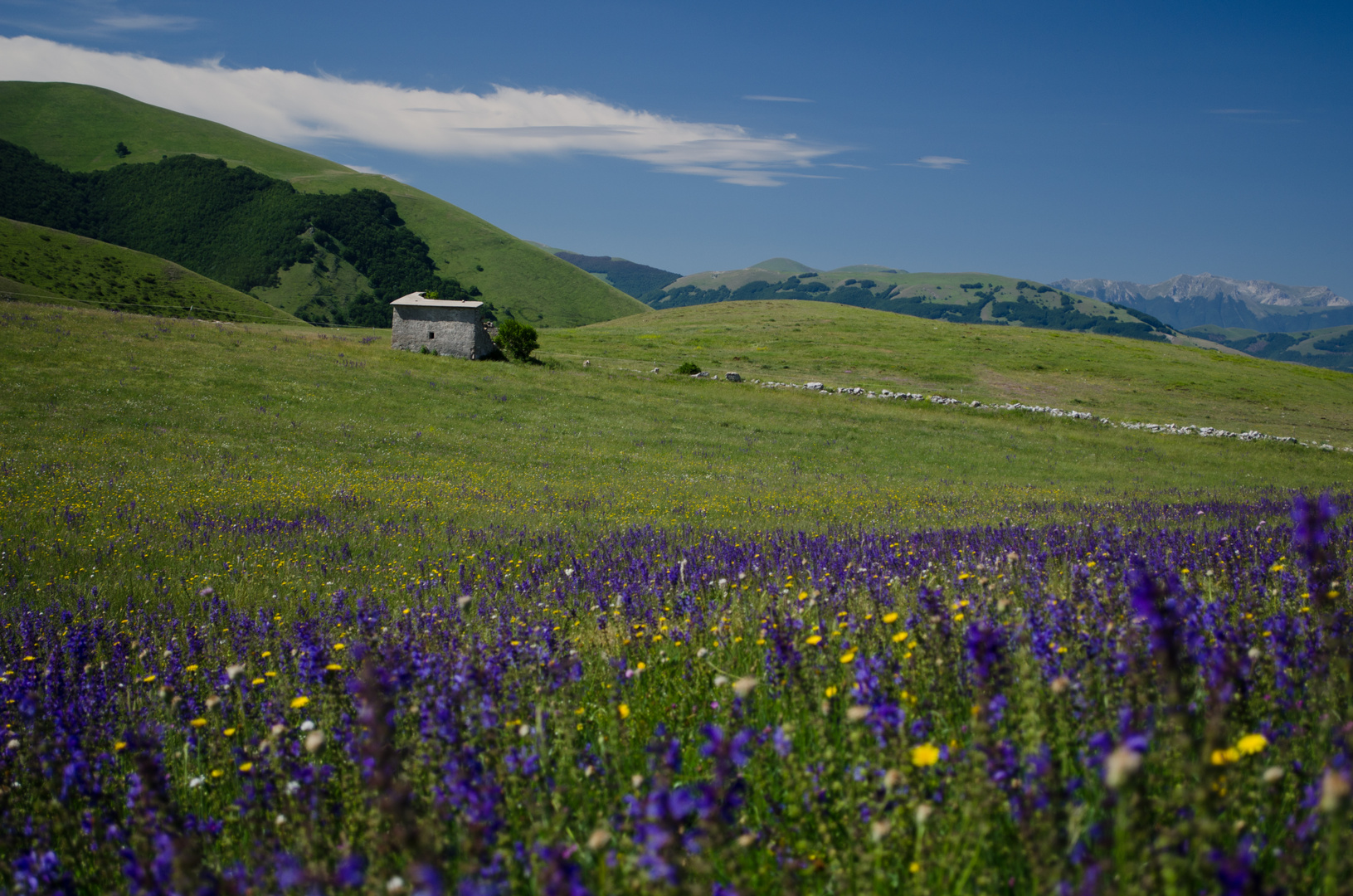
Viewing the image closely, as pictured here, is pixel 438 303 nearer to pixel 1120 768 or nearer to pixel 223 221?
pixel 1120 768

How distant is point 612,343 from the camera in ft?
226

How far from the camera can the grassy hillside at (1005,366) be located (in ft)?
157

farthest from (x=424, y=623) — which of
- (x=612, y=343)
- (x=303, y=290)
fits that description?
(x=303, y=290)

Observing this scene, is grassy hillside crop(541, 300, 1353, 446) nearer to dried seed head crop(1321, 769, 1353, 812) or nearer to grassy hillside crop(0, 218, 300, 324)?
dried seed head crop(1321, 769, 1353, 812)

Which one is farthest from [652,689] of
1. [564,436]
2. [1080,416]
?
[1080,416]

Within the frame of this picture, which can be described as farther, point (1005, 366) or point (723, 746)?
point (1005, 366)

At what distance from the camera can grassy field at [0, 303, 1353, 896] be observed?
6.56 ft

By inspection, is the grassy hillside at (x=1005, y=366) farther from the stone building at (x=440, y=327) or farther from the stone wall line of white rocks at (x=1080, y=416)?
the stone building at (x=440, y=327)

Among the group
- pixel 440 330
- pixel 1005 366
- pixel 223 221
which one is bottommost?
pixel 440 330

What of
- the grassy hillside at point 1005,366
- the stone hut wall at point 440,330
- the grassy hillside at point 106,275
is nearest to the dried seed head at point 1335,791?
the stone hut wall at point 440,330

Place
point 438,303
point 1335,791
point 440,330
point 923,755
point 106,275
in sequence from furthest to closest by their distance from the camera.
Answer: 1. point 106,275
2. point 438,303
3. point 440,330
4. point 923,755
5. point 1335,791

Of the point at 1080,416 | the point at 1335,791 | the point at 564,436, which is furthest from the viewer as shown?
the point at 1080,416

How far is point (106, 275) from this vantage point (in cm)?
Result: 9544

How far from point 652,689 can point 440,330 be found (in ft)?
141
